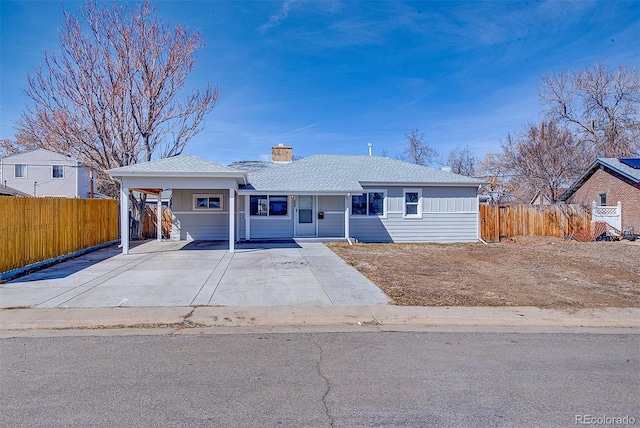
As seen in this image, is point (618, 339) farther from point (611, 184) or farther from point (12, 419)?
point (611, 184)

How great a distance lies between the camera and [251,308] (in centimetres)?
683

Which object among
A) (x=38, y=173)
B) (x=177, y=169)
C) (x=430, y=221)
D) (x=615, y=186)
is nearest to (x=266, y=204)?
(x=177, y=169)

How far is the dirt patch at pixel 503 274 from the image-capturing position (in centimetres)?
764

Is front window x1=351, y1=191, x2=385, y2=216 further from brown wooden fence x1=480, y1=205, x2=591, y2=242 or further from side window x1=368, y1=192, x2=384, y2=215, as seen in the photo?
brown wooden fence x1=480, y1=205, x2=591, y2=242

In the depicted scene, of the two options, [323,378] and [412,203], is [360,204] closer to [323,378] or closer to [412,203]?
[412,203]

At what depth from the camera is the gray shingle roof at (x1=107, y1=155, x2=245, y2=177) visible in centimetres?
1325

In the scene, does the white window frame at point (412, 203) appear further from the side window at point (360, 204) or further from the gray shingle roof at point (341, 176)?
the side window at point (360, 204)

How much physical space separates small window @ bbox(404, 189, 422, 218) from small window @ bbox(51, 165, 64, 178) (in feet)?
108

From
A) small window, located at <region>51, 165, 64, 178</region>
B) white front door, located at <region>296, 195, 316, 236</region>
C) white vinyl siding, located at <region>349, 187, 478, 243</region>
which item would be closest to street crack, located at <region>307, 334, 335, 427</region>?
white front door, located at <region>296, 195, 316, 236</region>

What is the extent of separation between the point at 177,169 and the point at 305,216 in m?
6.89

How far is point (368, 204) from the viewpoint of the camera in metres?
19.0

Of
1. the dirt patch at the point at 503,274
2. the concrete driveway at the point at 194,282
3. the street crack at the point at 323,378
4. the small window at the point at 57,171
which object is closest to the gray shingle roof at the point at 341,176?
the dirt patch at the point at 503,274

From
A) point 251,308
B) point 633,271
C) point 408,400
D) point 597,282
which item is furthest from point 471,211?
point 408,400

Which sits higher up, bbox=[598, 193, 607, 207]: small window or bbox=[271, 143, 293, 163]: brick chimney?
bbox=[271, 143, 293, 163]: brick chimney
